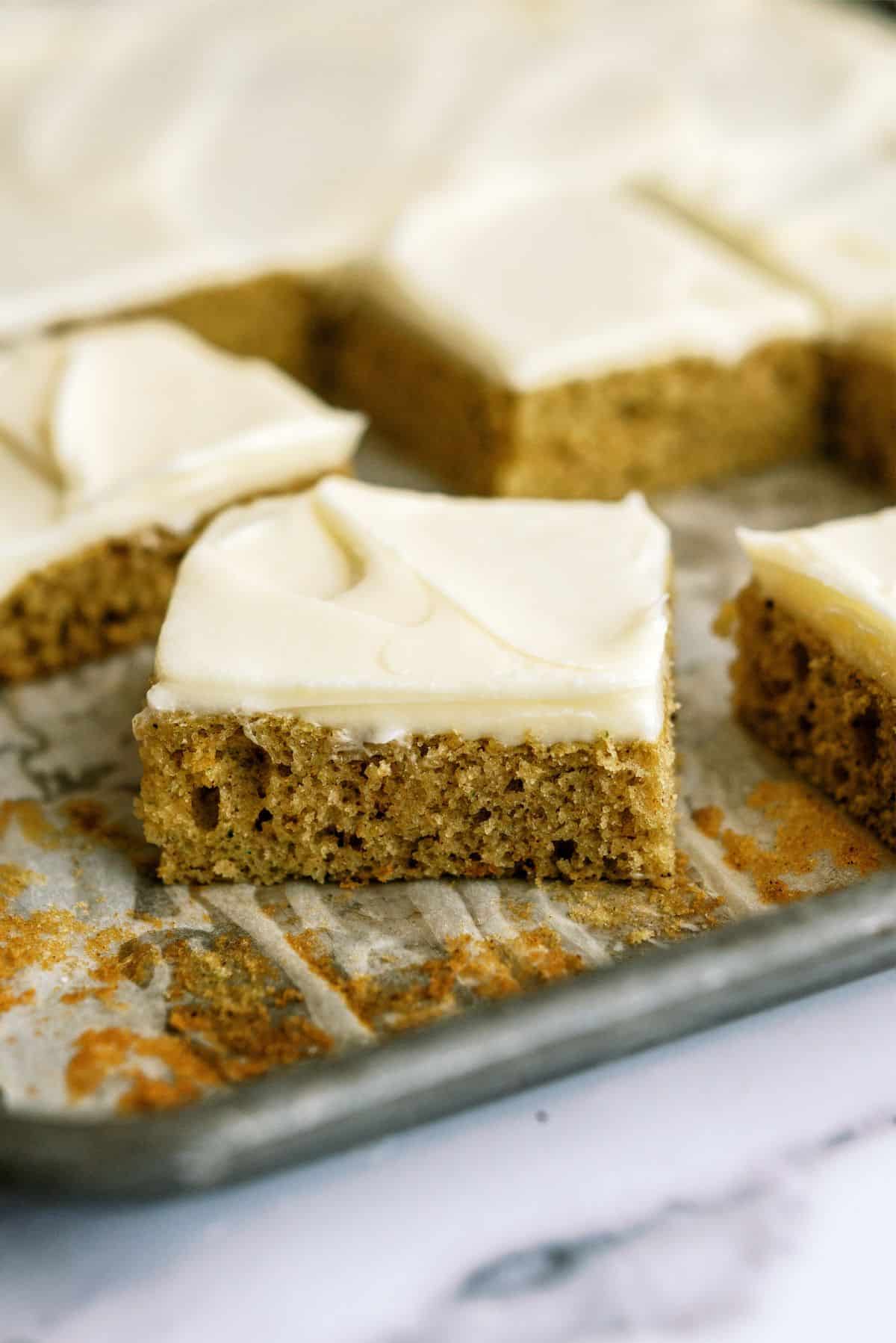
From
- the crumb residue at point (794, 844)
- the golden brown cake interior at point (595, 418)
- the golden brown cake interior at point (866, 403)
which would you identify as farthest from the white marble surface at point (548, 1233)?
the golden brown cake interior at point (866, 403)

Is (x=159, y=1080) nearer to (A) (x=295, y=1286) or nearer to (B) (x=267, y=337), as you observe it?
(A) (x=295, y=1286)

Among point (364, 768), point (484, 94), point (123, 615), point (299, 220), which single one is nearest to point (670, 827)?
point (364, 768)

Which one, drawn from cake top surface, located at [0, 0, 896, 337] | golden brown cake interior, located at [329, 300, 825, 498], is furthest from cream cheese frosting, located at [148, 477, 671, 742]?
cake top surface, located at [0, 0, 896, 337]

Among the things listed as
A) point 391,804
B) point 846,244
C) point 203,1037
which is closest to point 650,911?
point 391,804

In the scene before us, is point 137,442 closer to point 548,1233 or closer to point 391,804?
point 391,804

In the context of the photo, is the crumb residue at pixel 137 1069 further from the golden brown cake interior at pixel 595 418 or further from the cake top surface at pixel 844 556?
the golden brown cake interior at pixel 595 418
